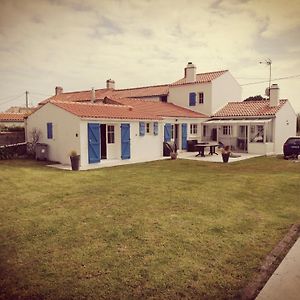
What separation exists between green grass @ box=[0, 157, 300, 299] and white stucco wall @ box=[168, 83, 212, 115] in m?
16.0

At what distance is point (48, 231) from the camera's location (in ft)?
23.0

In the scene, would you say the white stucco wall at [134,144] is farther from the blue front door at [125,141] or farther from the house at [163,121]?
the blue front door at [125,141]

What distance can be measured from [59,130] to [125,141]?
4.14 metres

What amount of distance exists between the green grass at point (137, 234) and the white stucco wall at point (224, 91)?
16.3 m

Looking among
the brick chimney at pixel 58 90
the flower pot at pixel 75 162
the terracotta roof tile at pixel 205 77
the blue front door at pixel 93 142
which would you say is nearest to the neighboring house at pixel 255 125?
the terracotta roof tile at pixel 205 77

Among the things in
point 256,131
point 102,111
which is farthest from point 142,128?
point 256,131

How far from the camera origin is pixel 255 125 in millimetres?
26266

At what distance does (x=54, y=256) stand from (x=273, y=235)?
4.59m

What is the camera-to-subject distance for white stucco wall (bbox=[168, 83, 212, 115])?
93.0 ft

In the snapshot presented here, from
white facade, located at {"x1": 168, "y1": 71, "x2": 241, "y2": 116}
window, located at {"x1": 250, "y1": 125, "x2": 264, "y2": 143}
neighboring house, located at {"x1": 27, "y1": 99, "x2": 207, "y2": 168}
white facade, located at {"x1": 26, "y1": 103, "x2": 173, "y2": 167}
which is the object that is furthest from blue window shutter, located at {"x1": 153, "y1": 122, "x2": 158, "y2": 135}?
window, located at {"x1": 250, "y1": 125, "x2": 264, "y2": 143}

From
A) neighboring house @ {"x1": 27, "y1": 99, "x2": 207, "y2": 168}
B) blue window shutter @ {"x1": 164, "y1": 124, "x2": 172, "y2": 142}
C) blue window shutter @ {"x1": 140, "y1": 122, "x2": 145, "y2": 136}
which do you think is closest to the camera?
neighboring house @ {"x1": 27, "y1": 99, "x2": 207, "y2": 168}

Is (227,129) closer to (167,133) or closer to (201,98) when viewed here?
(201,98)

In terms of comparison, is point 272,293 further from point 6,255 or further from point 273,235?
point 6,255

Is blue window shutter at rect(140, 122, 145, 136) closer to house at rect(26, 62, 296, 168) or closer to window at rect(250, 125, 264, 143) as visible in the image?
house at rect(26, 62, 296, 168)
